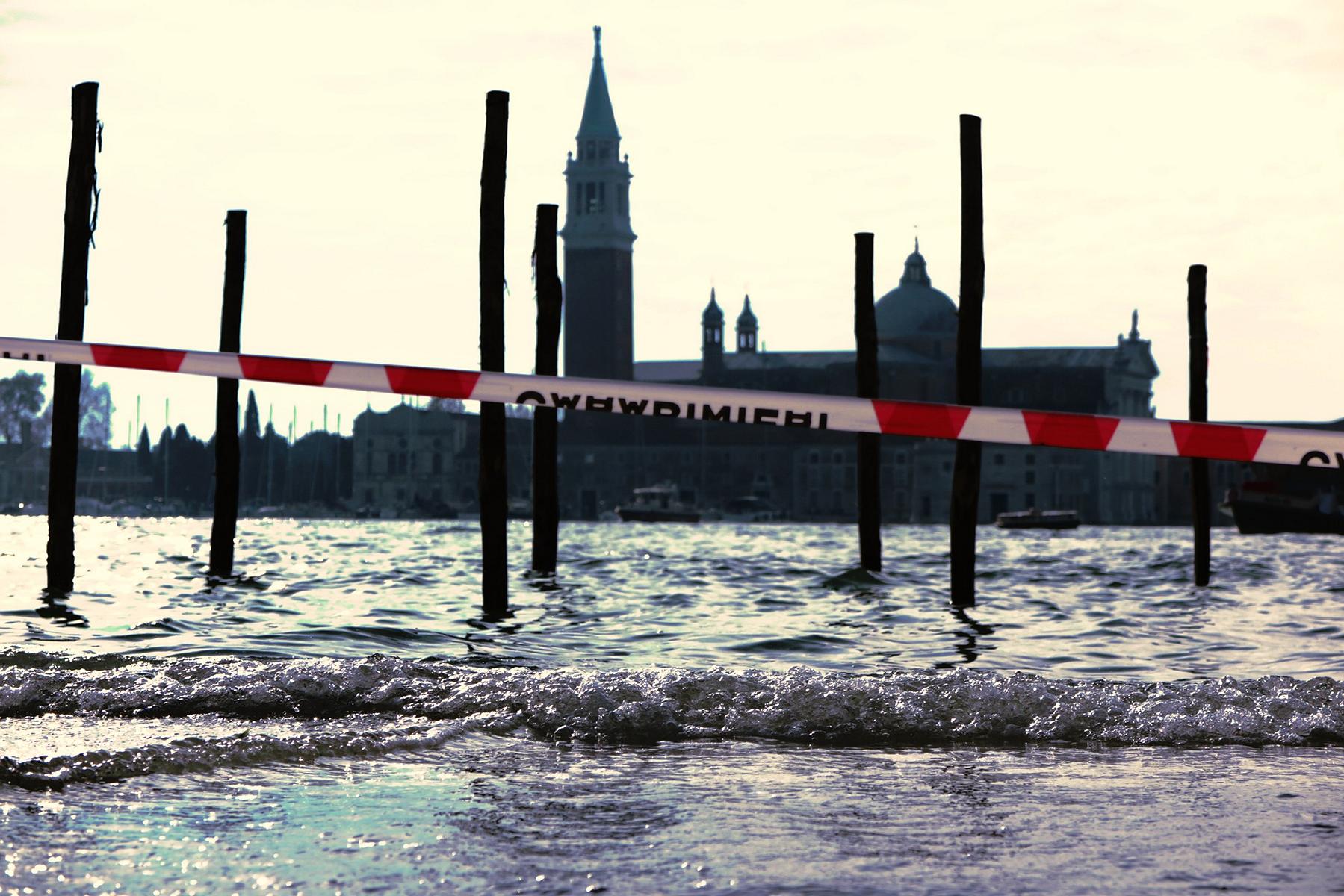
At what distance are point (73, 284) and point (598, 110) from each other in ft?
278

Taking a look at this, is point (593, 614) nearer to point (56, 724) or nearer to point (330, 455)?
point (56, 724)

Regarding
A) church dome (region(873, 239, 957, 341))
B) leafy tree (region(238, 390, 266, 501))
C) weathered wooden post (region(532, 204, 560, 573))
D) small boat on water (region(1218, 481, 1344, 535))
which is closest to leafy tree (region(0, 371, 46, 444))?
leafy tree (region(238, 390, 266, 501))

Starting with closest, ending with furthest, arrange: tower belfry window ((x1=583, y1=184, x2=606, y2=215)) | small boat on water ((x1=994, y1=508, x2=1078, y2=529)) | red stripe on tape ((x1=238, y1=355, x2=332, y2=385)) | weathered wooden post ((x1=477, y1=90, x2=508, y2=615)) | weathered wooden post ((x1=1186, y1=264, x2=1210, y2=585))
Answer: red stripe on tape ((x1=238, y1=355, x2=332, y2=385)), weathered wooden post ((x1=477, y1=90, x2=508, y2=615)), weathered wooden post ((x1=1186, y1=264, x2=1210, y2=585)), small boat on water ((x1=994, y1=508, x2=1078, y2=529)), tower belfry window ((x1=583, y1=184, x2=606, y2=215))

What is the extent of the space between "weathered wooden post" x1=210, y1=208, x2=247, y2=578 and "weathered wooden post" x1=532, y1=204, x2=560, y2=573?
3.04 meters

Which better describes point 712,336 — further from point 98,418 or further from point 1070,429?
point 1070,429

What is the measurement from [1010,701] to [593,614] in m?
7.21

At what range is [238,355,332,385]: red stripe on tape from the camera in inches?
228

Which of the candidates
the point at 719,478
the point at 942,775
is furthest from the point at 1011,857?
the point at 719,478

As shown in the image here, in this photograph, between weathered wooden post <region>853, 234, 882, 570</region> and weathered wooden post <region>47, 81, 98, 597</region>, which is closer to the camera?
weathered wooden post <region>47, 81, 98, 597</region>

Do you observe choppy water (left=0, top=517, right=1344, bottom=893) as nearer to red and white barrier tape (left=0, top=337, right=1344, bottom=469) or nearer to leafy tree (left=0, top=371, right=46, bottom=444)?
red and white barrier tape (left=0, top=337, right=1344, bottom=469)

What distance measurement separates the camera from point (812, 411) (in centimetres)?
506

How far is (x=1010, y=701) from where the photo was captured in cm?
538

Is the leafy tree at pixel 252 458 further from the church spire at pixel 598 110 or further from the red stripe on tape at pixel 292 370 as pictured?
the red stripe on tape at pixel 292 370

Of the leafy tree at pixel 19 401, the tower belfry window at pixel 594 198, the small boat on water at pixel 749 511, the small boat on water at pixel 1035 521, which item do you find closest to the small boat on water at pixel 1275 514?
the small boat on water at pixel 1035 521
